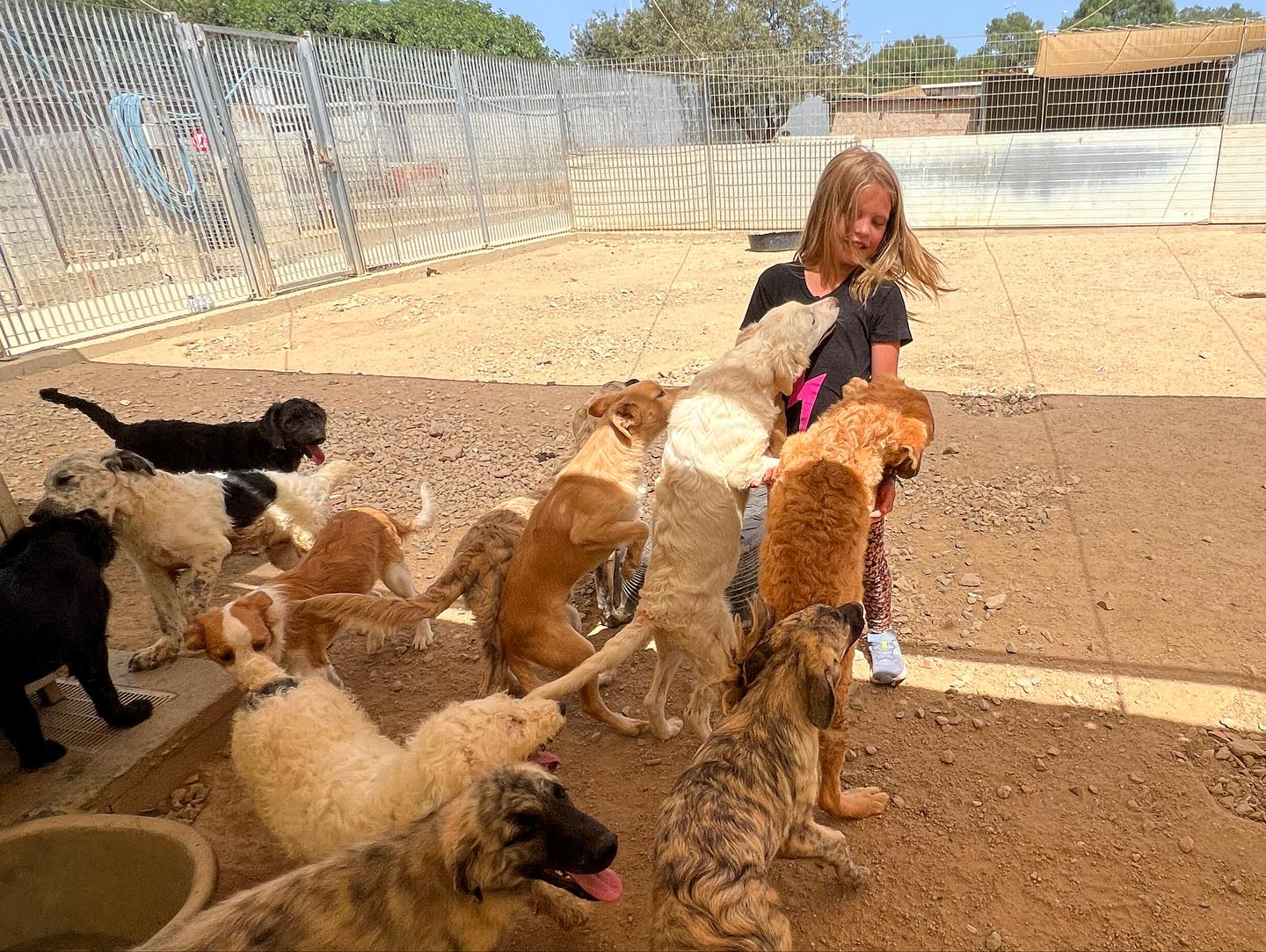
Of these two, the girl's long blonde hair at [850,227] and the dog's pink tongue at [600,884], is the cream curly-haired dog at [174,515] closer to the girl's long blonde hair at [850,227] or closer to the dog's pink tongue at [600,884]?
the dog's pink tongue at [600,884]

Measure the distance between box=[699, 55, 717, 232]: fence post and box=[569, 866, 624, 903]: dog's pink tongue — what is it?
18.7 meters

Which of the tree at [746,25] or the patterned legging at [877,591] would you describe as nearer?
the patterned legging at [877,591]

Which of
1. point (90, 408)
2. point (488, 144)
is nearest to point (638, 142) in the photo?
point (488, 144)

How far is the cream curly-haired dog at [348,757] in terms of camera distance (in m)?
2.66

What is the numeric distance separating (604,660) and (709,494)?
37.3 inches

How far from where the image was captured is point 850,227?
3656mm

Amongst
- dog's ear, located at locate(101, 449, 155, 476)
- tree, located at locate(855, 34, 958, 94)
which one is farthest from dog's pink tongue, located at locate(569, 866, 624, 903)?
tree, located at locate(855, 34, 958, 94)

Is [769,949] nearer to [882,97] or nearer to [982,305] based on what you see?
[982,305]

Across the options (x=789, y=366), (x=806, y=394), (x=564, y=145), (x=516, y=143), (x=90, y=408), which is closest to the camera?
(x=789, y=366)

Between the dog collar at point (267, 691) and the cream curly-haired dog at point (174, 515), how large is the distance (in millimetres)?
1743

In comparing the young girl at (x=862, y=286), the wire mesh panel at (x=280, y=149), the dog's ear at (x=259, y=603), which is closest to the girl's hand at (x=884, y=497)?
the young girl at (x=862, y=286)

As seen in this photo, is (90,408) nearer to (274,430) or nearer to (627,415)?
(274,430)

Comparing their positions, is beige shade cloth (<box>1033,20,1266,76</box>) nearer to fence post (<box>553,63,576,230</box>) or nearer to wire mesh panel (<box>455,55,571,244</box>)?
fence post (<box>553,63,576,230</box>)

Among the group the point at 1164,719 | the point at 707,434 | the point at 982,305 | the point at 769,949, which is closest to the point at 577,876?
the point at 769,949
